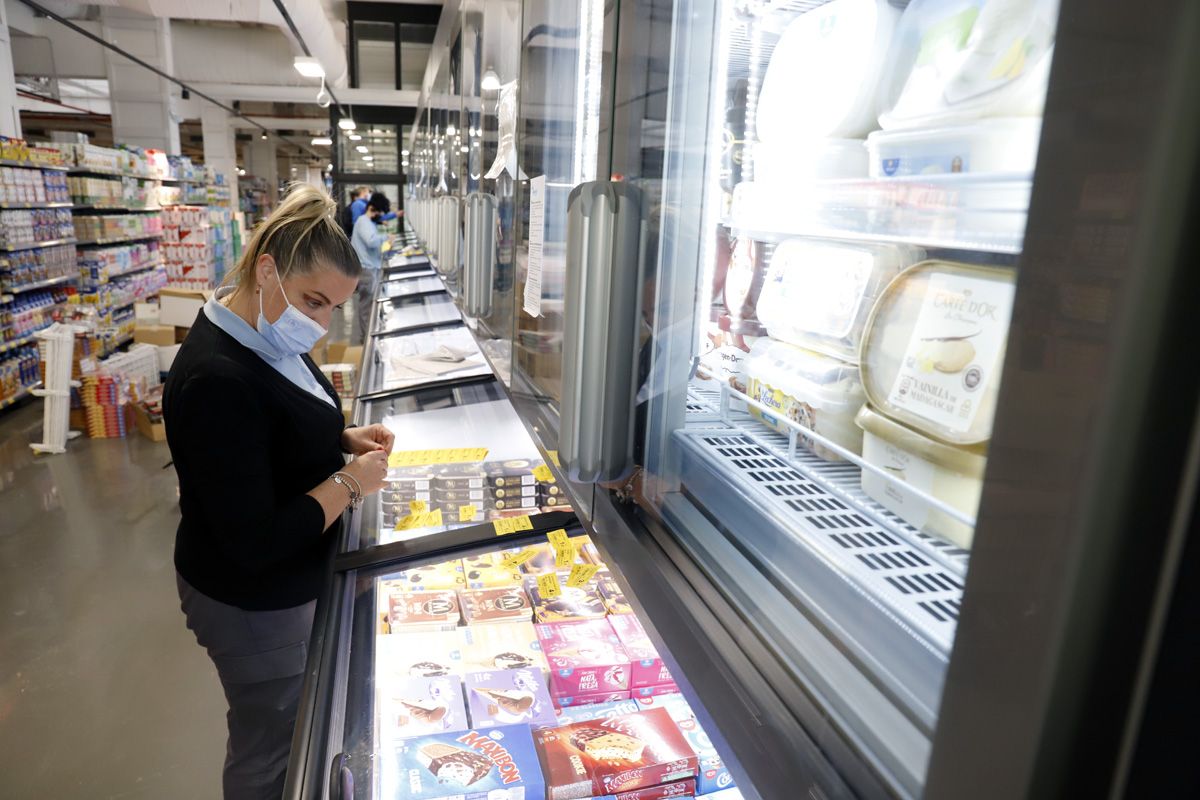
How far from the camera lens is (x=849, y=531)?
757mm

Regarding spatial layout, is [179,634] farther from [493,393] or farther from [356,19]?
[356,19]

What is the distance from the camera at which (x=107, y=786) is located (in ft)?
9.11

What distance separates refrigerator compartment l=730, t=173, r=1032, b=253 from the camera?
500 millimetres

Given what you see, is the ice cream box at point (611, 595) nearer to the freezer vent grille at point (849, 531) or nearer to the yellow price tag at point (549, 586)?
the yellow price tag at point (549, 586)

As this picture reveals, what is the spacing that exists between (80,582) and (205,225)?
10.6 meters

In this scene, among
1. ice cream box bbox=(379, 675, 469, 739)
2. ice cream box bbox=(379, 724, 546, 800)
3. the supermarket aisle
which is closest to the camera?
ice cream box bbox=(379, 724, 546, 800)

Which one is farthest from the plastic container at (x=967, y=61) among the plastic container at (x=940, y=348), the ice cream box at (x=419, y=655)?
the ice cream box at (x=419, y=655)

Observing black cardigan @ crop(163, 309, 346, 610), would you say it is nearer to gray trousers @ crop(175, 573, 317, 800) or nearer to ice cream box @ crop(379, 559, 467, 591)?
gray trousers @ crop(175, 573, 317, 800)

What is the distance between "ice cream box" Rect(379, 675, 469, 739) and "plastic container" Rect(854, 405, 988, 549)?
3.01ft

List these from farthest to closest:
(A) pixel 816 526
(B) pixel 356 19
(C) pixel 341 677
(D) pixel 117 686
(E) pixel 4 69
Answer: (B) pixel 356 19, (E) pixel 4 69, (D) pixel 117 686, (C) pixel 341 677, (A) pixel 816 526

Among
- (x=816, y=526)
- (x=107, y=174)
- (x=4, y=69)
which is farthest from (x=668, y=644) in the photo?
(x=107, y=174)

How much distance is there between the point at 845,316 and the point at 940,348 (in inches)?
7.4

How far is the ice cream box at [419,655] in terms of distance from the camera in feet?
4.97

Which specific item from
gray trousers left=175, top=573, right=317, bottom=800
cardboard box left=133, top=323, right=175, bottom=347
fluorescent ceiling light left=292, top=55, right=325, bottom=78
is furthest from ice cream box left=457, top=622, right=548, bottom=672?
fluorescent ceiling light left=292, top=55, right=325, bottom=78
